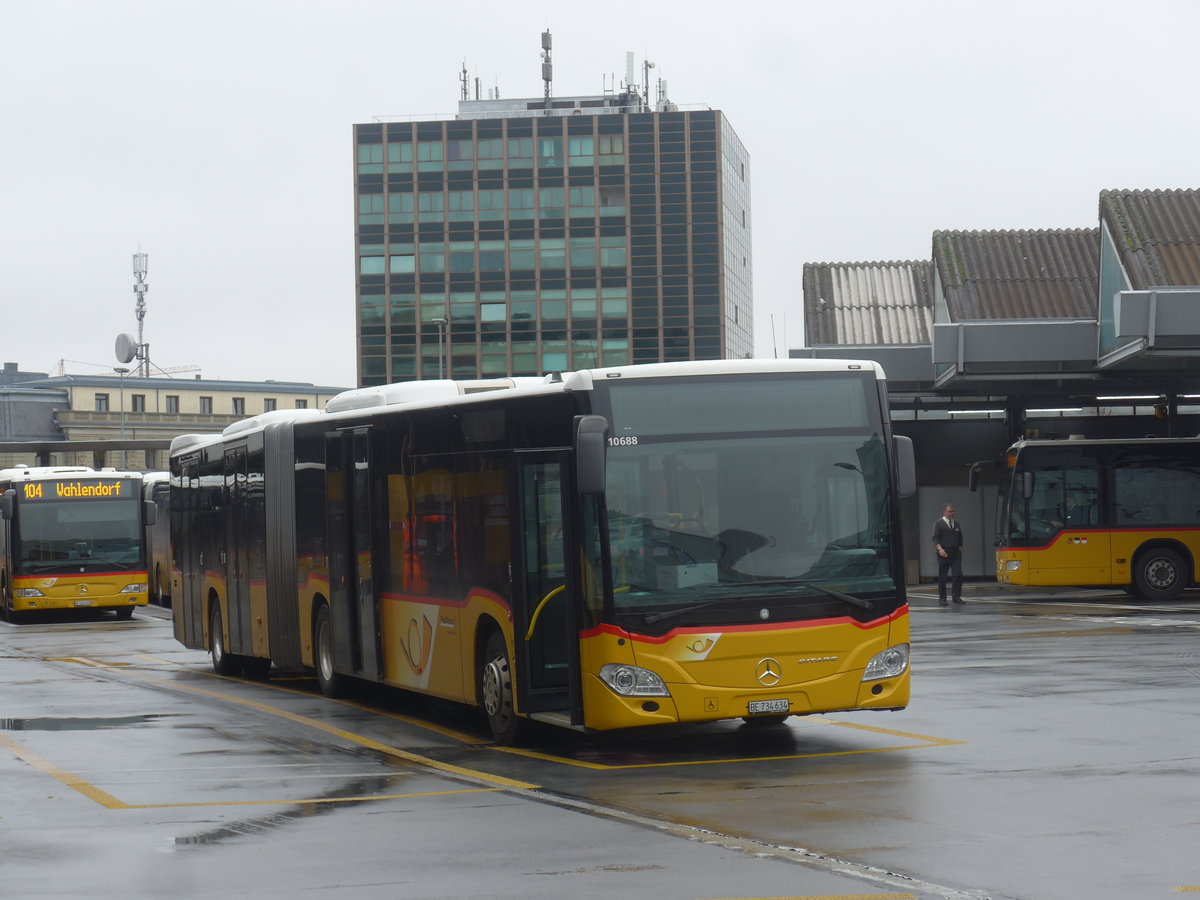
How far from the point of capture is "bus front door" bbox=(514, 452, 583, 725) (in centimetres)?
1246

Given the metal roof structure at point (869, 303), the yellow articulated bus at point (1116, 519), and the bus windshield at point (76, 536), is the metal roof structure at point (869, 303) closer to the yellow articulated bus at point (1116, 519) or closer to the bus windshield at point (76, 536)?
the yellow articulated bus at point (1116, 519)

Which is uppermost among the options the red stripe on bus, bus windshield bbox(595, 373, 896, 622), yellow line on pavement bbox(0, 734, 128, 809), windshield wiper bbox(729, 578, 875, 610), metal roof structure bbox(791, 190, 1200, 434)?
metal roof structure bbox(791, 190, 1200, 434)

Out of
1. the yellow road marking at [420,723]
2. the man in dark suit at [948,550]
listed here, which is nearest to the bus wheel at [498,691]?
the yellow road marking at [420,723]

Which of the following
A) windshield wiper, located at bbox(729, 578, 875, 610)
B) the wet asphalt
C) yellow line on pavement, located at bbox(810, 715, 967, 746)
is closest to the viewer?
the wet asphalt

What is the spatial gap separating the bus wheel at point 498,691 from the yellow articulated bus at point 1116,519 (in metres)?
21.7

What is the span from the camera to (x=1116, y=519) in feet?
109

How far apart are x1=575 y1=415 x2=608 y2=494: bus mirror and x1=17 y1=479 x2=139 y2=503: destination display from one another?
27321 millimetres

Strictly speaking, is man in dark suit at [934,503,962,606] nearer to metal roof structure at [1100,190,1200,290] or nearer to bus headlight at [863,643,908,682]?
metal roof structure at [1100,190,1200,290]

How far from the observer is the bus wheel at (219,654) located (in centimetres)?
2147

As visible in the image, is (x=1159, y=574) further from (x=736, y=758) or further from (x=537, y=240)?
(x=537, y=240)

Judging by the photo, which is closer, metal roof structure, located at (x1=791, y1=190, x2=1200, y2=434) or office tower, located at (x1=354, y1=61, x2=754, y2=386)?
metal roof structure, located at (x1=791, y1=190, x2=1200, y2=434)

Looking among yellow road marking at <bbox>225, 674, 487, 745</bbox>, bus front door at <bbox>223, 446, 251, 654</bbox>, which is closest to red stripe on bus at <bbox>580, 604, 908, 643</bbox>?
yellow road marking at <bbox>225, 674, 487, 745</bbox>

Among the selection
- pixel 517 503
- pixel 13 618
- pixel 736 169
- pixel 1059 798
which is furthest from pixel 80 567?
pixel 736 169

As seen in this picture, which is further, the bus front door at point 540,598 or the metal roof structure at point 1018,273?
the metal roof structure at point 1018,273
